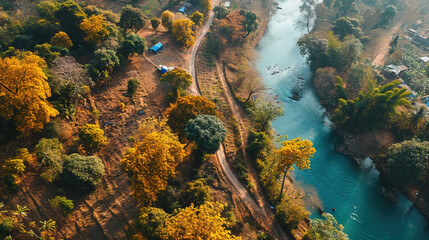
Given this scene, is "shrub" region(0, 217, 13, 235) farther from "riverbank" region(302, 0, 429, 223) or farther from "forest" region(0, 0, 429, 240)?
"riverbank" region(302, 0, 429, 223)

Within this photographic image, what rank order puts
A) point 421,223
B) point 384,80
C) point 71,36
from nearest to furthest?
point 421,223 < point 71,36 < point 384,80

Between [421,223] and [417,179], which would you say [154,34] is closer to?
[417,179]

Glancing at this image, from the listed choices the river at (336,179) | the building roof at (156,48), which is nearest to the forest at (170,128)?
the building roof at (156,48)

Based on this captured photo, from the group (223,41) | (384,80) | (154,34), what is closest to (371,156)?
(384,80)

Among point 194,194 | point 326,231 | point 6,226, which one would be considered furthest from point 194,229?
point 6,226

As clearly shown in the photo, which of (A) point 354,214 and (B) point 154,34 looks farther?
(B) point 154,34

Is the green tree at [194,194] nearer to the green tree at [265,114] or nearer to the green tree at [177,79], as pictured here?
the green tree at [265,114]
